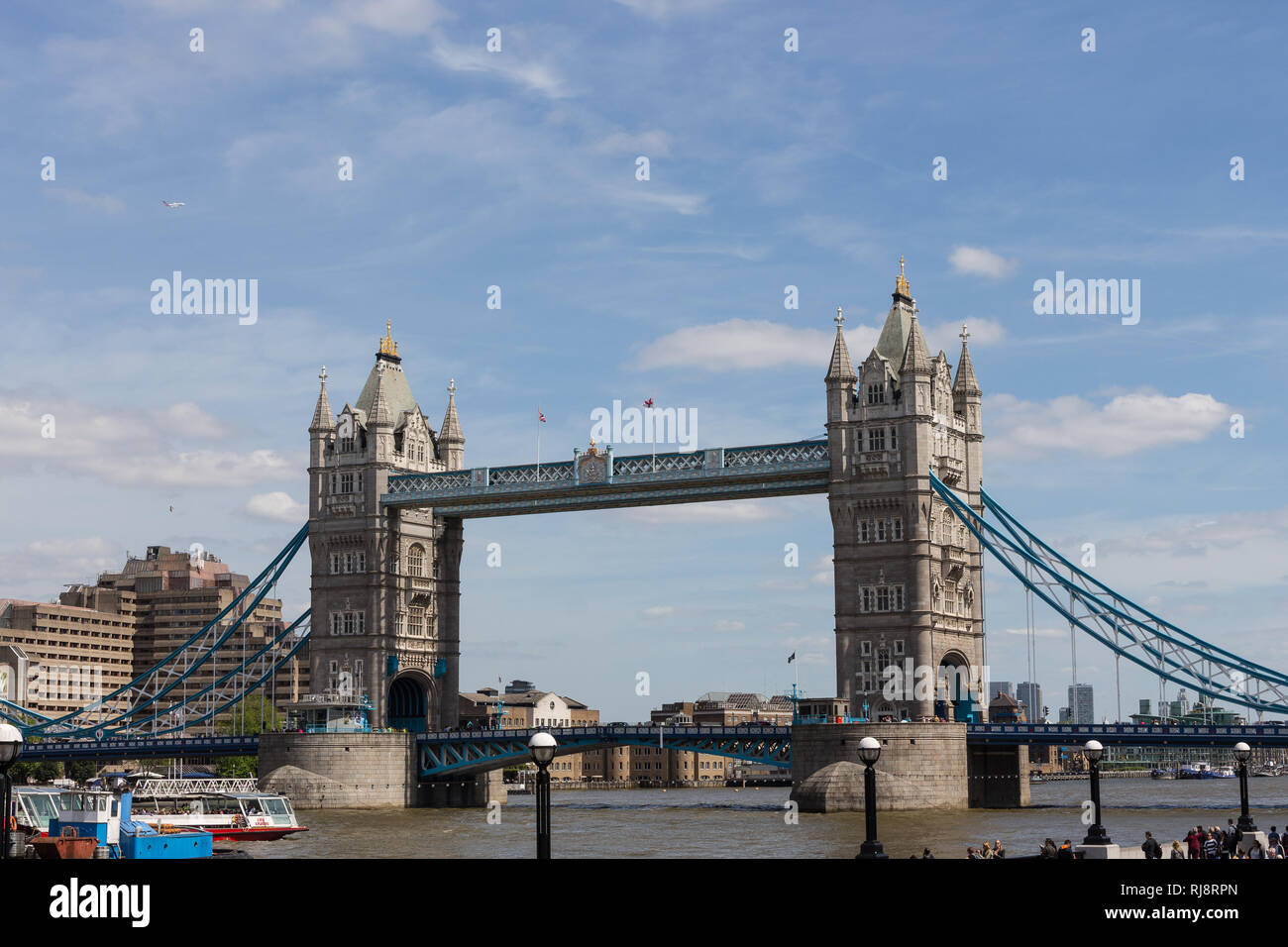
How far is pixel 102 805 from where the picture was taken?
4831 cm

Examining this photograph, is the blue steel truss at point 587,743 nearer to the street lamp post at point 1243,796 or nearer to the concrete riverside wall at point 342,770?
the concrete riverside wall at point 342,770

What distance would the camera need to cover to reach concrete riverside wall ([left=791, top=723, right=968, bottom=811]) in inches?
3270

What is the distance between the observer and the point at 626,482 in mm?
97812

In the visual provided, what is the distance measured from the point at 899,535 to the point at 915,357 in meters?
9.46

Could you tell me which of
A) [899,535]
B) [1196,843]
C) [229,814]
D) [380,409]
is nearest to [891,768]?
[899,535]

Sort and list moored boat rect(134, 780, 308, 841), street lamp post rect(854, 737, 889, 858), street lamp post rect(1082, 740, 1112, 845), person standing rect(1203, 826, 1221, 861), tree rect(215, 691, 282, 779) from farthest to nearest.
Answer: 1. tree rect(215, 691, 282, 779)
2. moored boat rect(134, 780, 308, 841)
3. street lamp post rect(1082, 740, 1112, 845)
4. person standing rect(1203, 826, 1221, 861)
5. street lamp post rect(854, 737, 889, 858)

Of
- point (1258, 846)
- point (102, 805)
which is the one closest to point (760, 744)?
point (102, 805)

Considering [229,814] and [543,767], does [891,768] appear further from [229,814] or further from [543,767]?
[543,767]

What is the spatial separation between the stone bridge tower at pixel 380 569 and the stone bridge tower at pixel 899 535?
29865 mm

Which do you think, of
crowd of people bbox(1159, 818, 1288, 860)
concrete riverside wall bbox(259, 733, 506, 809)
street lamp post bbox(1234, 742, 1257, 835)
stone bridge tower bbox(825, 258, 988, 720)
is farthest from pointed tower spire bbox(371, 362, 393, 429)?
crowd of people bbox(1159, 818, 1288, 860)

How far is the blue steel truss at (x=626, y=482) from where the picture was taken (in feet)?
310

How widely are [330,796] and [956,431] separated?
1622 inches

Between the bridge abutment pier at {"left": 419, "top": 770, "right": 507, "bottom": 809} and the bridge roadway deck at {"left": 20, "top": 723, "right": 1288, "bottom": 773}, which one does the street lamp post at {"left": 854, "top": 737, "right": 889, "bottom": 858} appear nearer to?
the bridge roadway deck at {"left": 20, "top": 723, "right": 1288, "bottom": 773}

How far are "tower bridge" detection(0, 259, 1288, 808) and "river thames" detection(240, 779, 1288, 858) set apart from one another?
4.10 m
